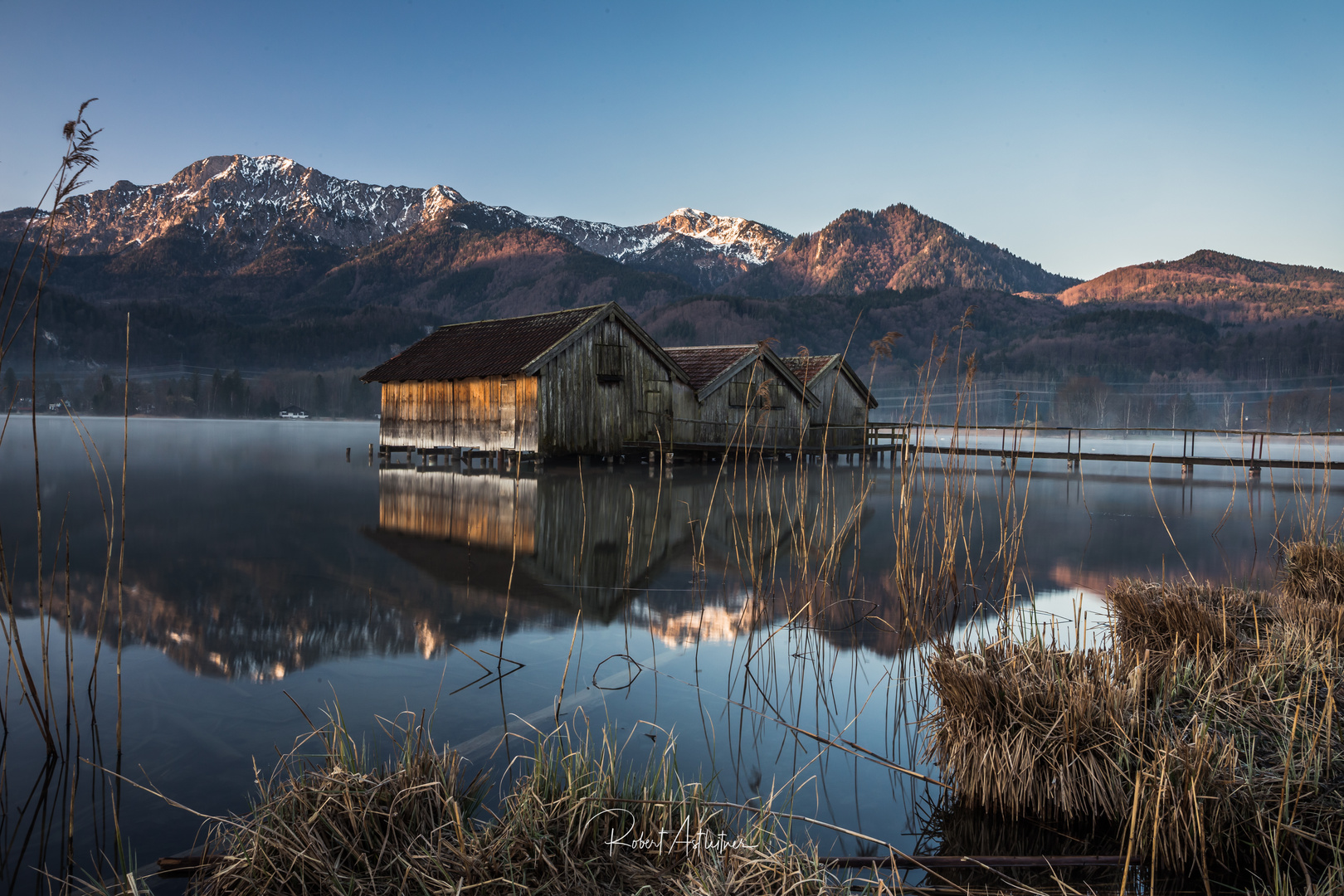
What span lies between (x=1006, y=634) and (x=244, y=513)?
1389 centimetres

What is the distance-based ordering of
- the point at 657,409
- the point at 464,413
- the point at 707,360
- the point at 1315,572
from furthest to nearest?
the point at 707,360 → the point at 657,409 → the point at 464,413 → the point at 1315,572

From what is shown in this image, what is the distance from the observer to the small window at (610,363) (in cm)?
2580

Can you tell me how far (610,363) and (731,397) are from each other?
6000 millimetres

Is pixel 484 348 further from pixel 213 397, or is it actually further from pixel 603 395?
pixel 213 397

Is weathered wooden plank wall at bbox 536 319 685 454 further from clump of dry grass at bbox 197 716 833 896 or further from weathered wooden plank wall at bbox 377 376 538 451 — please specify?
clump of dry grass at bbox 197 716 833 896

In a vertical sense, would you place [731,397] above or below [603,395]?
above

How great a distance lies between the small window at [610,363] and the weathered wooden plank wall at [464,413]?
8.76 ft

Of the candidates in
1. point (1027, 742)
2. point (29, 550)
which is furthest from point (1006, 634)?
point (29, 550)

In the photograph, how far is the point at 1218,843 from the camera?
3066 millimetres

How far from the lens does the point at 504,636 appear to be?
629cm

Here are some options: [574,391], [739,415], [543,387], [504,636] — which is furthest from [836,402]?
[504,636]

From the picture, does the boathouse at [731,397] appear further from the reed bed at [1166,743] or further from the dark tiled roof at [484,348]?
the reed bed at [1166,743]

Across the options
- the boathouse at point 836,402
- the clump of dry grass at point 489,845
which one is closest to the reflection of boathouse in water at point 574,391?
the boathouse at point 836,402

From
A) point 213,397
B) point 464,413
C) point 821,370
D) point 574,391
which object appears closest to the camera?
point 574,391
